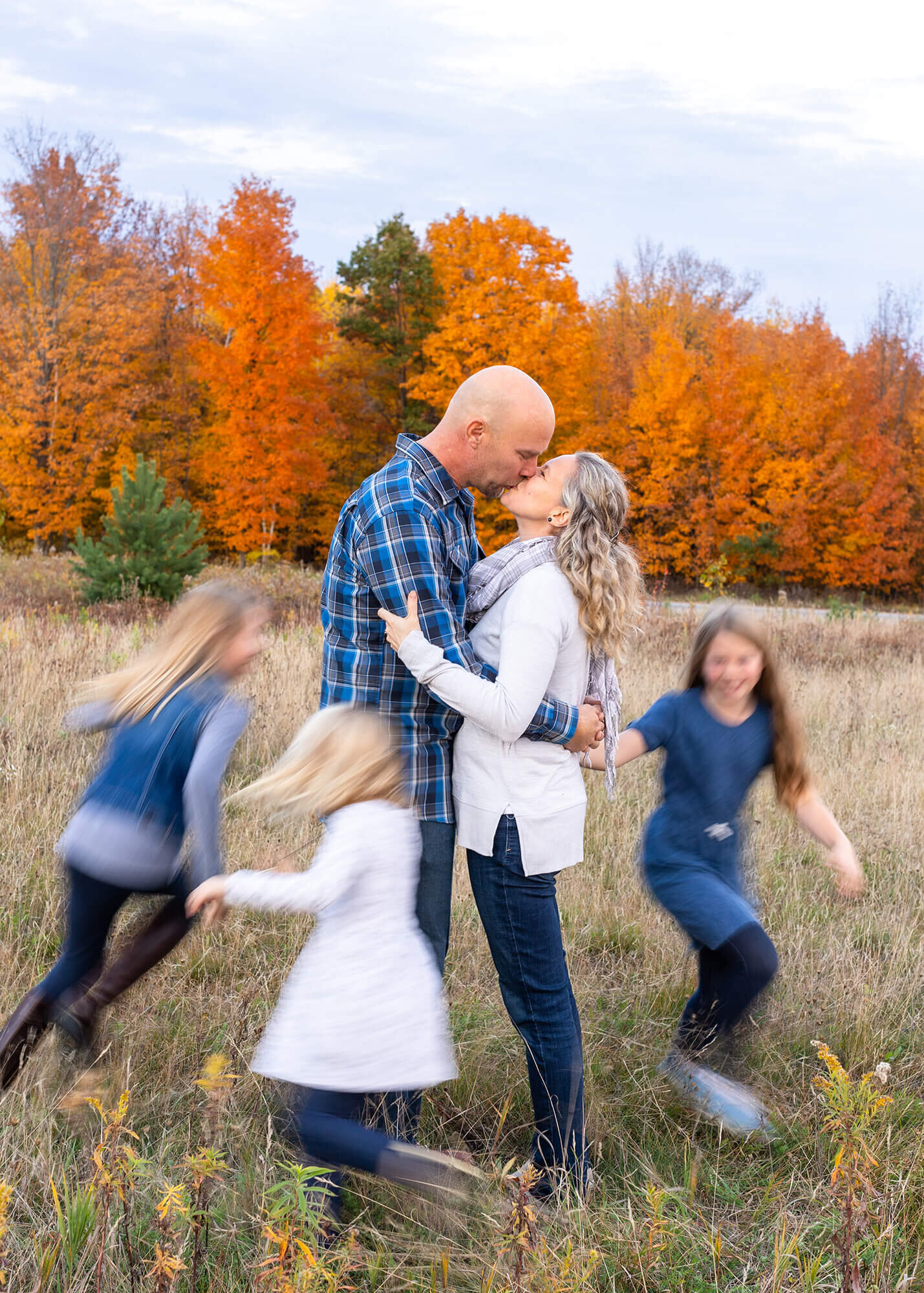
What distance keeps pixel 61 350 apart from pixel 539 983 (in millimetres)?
26227

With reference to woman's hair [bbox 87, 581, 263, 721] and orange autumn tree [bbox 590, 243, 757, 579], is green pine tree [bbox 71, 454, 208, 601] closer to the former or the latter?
woman's hair [bbox 87, 581, 263, 721]

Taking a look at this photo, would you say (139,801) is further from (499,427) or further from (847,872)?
(847,872)

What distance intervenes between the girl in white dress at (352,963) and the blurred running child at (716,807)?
2.83ft

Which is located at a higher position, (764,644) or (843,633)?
(764,644)

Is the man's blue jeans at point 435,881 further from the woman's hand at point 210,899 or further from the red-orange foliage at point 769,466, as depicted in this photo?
the red-orange foliage at point 769,466

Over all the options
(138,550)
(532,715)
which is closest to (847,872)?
(532,715)

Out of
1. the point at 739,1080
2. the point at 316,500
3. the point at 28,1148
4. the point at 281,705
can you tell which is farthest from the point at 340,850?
the point at 316,500

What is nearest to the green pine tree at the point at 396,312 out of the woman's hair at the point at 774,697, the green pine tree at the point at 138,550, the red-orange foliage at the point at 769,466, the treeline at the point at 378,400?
the treeline at the point at 378,400

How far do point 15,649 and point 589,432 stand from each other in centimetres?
2121

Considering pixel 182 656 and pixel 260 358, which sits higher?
pixel 260 358

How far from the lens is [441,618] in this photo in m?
2.24

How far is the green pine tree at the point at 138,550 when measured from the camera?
11.9 m

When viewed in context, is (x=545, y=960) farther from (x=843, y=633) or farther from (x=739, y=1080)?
(x=843, y=633)

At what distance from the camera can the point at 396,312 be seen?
28906 millimetres
